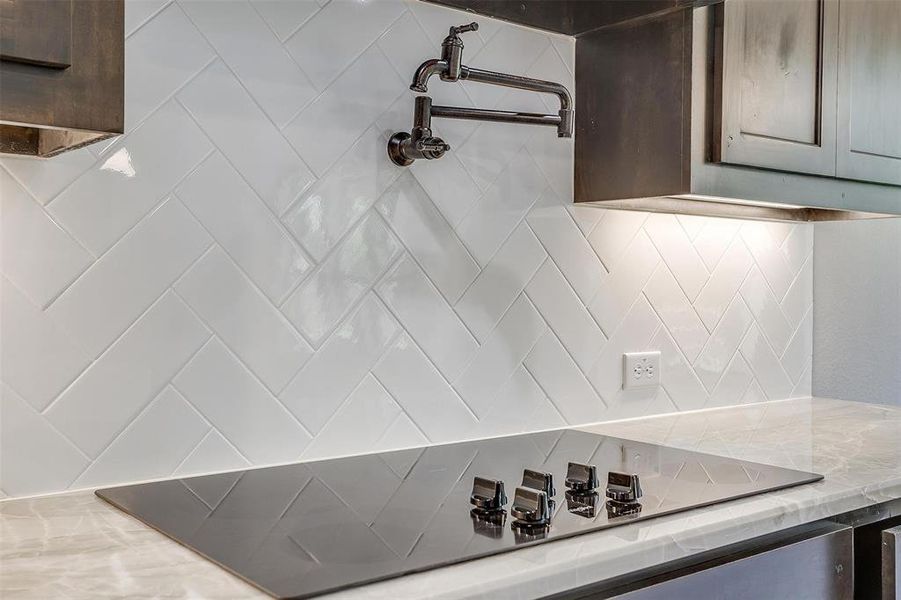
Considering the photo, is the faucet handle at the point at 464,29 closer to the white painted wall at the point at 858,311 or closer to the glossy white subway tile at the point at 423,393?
the glossy white subway tile at the point at 423,393

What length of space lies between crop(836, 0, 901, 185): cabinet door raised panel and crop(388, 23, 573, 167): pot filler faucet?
0.63 metres

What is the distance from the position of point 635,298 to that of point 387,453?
70cm

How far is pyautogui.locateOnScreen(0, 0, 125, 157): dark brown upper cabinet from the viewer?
2.60 ft

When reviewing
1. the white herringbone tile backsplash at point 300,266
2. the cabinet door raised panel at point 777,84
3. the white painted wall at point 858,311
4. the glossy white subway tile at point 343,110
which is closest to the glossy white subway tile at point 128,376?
the white herringbone tile backsplash at point 300,266

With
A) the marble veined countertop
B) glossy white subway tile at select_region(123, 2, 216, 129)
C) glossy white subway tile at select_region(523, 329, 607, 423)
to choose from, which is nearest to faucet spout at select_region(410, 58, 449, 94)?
glossy white subway tile at select_region(123, 2, 216, 129)

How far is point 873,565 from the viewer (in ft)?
4.13

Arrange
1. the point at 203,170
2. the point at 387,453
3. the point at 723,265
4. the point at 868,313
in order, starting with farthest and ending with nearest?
the point at 868,313, the point at 723,265, the point at 387,453, the point at 203,170

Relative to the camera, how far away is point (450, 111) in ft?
4.84

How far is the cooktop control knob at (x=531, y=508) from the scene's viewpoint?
3.31 ft

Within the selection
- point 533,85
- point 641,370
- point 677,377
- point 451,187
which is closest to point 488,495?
point 451,187

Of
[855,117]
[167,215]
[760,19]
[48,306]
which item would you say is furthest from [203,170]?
[855,117]

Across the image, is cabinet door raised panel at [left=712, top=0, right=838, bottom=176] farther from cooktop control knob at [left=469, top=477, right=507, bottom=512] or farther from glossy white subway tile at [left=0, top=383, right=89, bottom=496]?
glossy white subway tile at [left=0, top=383, right=89, bottom=496]

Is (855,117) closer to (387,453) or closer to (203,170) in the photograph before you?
(387,453)

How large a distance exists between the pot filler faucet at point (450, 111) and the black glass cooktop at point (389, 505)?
528 millimetres
